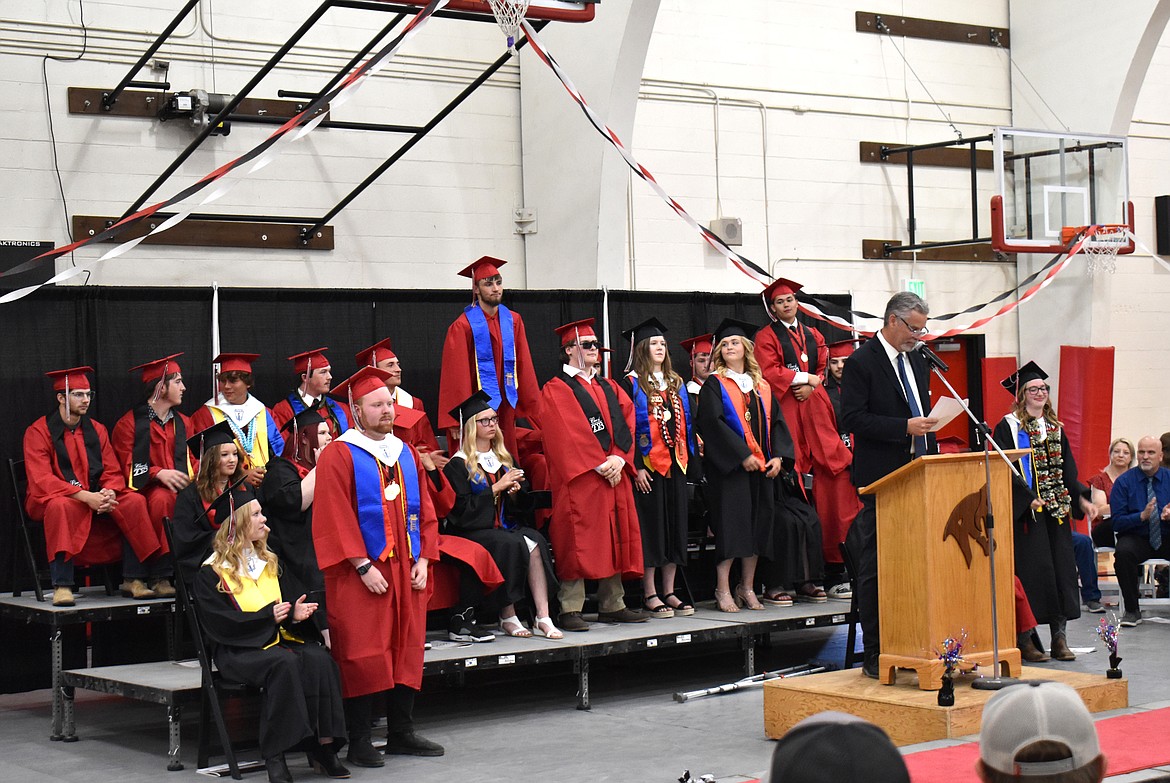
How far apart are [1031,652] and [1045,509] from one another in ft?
2.65

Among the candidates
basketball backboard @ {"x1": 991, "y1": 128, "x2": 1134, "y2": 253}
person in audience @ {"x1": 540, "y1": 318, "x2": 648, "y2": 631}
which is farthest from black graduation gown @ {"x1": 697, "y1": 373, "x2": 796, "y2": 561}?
basketball backboard @ {"x1": 991, "y1": 128, "x2": 1134, "y2": 253}

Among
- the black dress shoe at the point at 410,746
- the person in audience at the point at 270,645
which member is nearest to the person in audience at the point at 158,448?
the person in audience at the point at 270,645

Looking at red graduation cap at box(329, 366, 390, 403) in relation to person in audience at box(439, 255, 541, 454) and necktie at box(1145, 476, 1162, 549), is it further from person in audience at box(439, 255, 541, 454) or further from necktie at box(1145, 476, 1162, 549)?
necktie at box(1145, 476, 1162, 549)

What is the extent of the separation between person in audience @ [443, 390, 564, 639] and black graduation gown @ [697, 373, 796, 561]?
1159 millimetres

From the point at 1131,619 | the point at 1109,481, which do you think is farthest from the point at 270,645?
the point at 1109,481

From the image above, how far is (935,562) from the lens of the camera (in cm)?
591

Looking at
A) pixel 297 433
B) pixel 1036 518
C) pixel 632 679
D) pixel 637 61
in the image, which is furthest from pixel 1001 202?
pixel 297 433

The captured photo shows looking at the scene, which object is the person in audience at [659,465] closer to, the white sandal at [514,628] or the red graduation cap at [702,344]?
the red graduation cap at [702,344]

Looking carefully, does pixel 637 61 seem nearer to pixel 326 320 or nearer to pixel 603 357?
pixel 603 357

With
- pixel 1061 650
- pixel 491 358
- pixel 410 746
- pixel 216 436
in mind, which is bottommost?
pixel 410 746

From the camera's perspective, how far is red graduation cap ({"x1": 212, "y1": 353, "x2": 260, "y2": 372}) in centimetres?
820

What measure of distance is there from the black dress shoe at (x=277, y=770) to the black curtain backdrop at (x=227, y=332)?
120 inches

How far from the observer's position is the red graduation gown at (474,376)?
341 inches

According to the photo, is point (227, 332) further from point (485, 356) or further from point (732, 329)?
point (732, 329)
